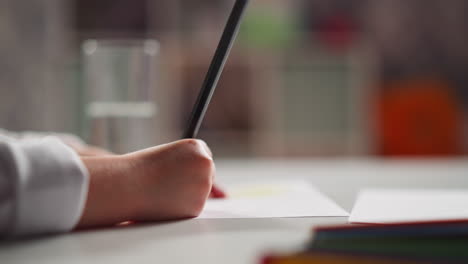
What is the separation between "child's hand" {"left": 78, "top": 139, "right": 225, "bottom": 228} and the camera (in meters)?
0.43

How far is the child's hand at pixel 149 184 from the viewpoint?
43cm

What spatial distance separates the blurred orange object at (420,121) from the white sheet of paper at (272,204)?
10.7 ft

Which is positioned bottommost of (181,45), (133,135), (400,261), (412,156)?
(412,156)

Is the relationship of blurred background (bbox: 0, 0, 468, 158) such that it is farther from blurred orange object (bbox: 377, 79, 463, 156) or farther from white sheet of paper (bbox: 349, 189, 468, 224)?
white sheet of paper (bbox: 349, 189, 468, 224)

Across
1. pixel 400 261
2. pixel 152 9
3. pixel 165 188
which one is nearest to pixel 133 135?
pixel 165 188

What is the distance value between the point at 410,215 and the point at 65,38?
3249 mm

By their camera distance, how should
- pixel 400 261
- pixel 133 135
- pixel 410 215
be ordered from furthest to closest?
pixel 133 135 < pixel 410 215 < pixel 400 261

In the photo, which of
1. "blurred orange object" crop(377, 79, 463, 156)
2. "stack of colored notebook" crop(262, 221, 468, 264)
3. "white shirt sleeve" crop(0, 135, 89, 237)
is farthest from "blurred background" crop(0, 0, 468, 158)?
"stack of colored notebook" crop(262, 221, 468, 264)

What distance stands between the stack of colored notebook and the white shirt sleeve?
148 millimetres

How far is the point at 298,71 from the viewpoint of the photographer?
3.64 m

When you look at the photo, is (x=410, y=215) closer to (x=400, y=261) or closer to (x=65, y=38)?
(x=400, y=261)

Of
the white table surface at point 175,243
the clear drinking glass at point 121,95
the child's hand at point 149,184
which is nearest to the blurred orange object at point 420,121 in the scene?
the clear drinking glass at point 121,95

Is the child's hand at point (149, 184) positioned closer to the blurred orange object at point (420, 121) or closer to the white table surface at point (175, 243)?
the white table surface at point (175, 243)

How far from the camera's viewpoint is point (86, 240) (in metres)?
0.39
